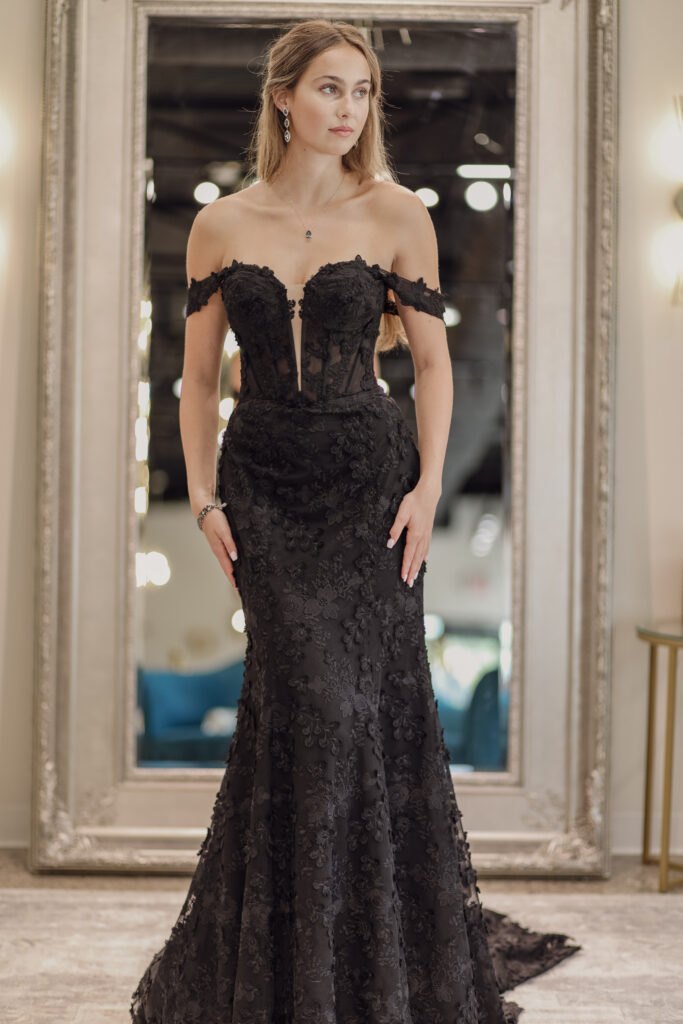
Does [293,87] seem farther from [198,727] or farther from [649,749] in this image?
[649,749]

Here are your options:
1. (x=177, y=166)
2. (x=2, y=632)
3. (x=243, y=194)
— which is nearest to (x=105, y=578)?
(x=2, y=632)

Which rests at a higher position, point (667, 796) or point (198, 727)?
point (198, 727)

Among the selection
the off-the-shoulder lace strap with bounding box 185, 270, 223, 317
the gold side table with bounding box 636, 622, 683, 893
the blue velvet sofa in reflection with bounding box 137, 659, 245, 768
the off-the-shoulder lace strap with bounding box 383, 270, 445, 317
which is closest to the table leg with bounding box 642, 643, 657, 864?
the gold side table with bounding box 636, 622, 683, 893

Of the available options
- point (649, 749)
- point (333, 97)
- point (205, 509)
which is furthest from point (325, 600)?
point (649, 749)

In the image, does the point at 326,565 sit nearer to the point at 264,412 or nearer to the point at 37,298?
the point at 264,412

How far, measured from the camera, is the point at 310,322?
7.52ft

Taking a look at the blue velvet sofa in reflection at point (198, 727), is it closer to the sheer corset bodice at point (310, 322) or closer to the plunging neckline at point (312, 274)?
the sheer corset bodice at point (310, 322)

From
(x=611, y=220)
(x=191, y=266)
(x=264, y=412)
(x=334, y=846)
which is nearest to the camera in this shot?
(x=334, y=846)

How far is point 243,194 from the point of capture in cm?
244

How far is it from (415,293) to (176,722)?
1.91 metres

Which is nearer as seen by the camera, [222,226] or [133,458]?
[222,226]

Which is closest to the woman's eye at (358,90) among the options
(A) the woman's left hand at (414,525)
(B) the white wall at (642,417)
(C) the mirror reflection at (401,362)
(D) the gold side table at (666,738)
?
(A) the woman's left hand at (414,525)

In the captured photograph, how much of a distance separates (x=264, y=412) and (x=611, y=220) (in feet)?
5.75

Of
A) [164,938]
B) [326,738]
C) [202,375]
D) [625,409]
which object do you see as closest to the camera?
[326,738]
